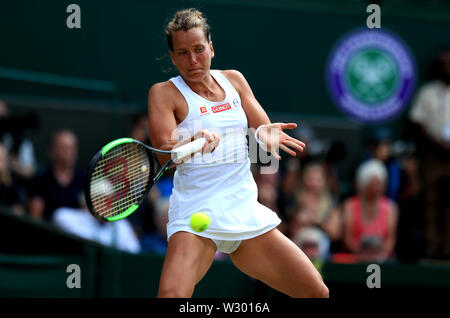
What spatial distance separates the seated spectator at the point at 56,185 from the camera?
20.0ft

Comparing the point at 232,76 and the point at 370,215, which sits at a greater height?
the point at 232,76

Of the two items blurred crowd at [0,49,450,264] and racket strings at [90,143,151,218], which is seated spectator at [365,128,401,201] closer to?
blurred crowd at [0,49,450,264]

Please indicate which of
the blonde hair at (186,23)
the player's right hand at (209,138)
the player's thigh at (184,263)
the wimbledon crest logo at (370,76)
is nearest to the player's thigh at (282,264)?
the player's thigh at (184,263)

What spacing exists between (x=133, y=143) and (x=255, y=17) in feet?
17.9

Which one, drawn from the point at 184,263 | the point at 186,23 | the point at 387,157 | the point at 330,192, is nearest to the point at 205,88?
the point at 186,23

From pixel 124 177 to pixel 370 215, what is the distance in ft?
12.9

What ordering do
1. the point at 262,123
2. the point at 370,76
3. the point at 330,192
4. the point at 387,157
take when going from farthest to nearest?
1. the point at 370,76
2. the point at 387,157
3. the point at 330,192
4. the point at 262,123

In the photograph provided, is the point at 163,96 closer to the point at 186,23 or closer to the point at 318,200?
the point at 186,23

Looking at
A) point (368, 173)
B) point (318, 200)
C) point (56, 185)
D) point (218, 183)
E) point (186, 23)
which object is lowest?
point (318, 200)

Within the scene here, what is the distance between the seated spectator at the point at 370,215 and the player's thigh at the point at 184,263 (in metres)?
3.45

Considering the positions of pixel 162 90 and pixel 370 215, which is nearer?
pixel 162 90

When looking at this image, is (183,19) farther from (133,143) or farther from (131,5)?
(131,5)

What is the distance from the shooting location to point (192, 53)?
3.61 metres

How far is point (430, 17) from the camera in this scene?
9.27 metres
